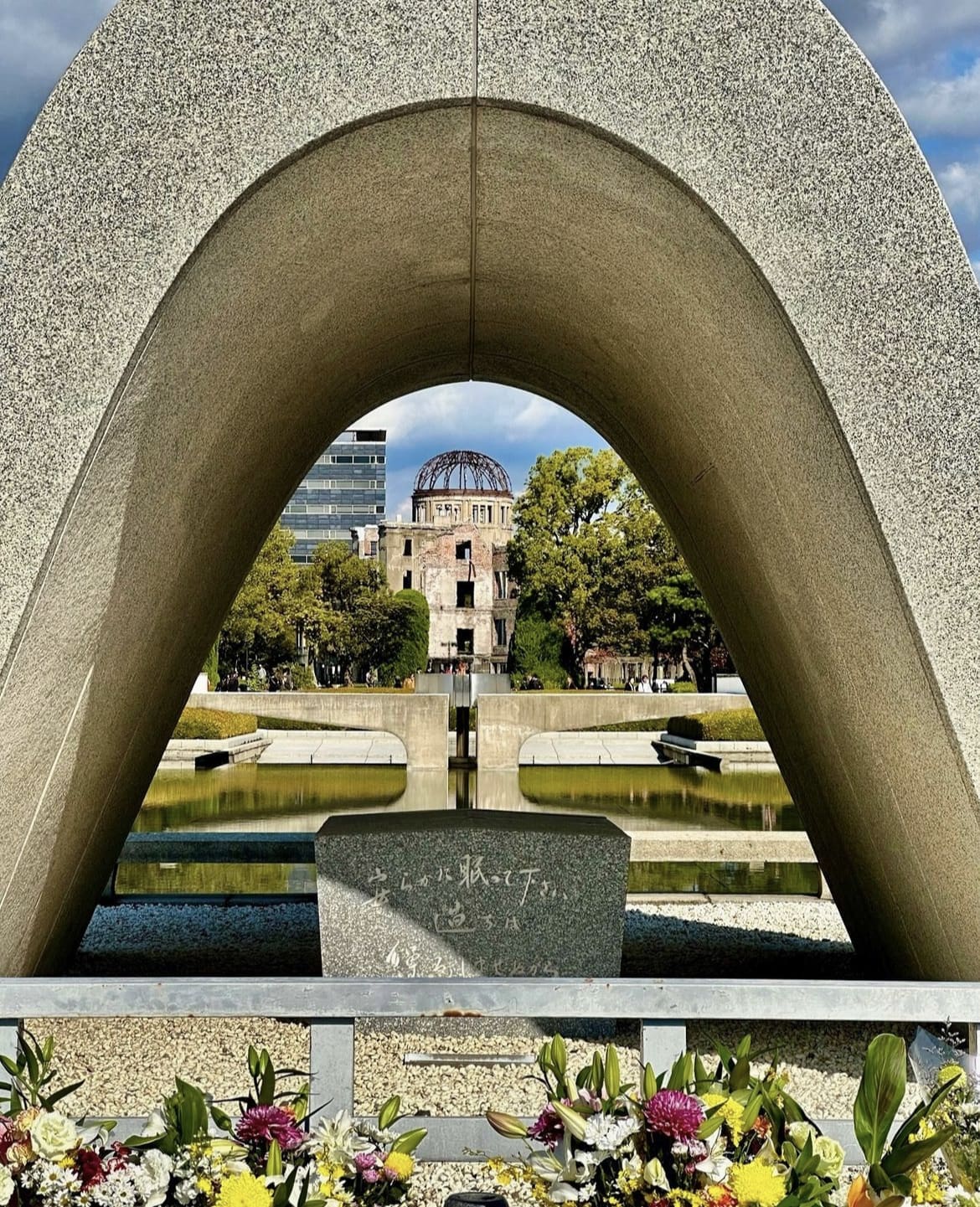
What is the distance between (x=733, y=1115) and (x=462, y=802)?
1739cm

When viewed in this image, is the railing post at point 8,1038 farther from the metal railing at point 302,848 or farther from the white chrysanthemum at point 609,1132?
the metal railing at point 302,848

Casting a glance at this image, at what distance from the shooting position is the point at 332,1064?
9.88 ft

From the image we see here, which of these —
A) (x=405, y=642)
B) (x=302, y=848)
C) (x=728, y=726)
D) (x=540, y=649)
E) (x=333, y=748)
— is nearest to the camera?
Answer: (x=302, y=848)

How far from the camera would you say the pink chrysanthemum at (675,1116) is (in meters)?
2.20

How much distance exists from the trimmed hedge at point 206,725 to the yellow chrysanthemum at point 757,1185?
74.1 ft

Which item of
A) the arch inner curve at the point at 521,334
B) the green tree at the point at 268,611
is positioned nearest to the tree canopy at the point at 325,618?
the green tree at the point at 268,611

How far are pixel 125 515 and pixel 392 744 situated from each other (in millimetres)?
24116

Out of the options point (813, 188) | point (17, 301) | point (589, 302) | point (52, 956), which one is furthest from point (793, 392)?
point (52, 956)

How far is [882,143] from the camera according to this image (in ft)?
11.9

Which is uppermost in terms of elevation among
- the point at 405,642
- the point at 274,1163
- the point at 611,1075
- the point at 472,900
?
the point at 405,642

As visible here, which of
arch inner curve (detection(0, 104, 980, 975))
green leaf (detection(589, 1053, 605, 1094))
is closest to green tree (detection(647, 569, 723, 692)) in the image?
arch inner curve (detection(0, 104, 980, 975))

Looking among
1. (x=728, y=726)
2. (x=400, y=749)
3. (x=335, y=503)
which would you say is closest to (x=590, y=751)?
(x=728, y=726)

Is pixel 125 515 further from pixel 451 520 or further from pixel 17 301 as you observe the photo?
pixel 451 520

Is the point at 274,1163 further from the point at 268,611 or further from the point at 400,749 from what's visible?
the point at 268,611
